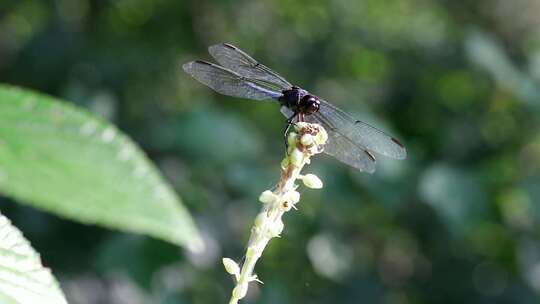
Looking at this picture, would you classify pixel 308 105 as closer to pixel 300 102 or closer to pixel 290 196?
pixel 300 102

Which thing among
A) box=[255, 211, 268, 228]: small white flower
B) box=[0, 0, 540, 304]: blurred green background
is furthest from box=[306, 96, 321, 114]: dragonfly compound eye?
box=[255, 211, 268, 228]: small white flower

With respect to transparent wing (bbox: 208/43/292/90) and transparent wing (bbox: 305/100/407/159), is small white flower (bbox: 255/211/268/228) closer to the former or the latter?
transparent wing (bbox: 305/100/407/159)

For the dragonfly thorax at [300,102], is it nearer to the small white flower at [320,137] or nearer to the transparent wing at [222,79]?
the transparent wing at [222,79]

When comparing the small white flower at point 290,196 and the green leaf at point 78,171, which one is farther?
the green leaf at point 78,171

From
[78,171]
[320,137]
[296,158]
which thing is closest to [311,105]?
[78,171]

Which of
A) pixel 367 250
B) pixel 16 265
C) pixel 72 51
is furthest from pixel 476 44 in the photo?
pixel 16 265

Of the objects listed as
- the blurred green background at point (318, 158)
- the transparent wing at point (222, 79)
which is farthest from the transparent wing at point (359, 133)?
the blurred green background at point (318, 158)

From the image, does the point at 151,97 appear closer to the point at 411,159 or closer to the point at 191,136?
the point at 191,136
